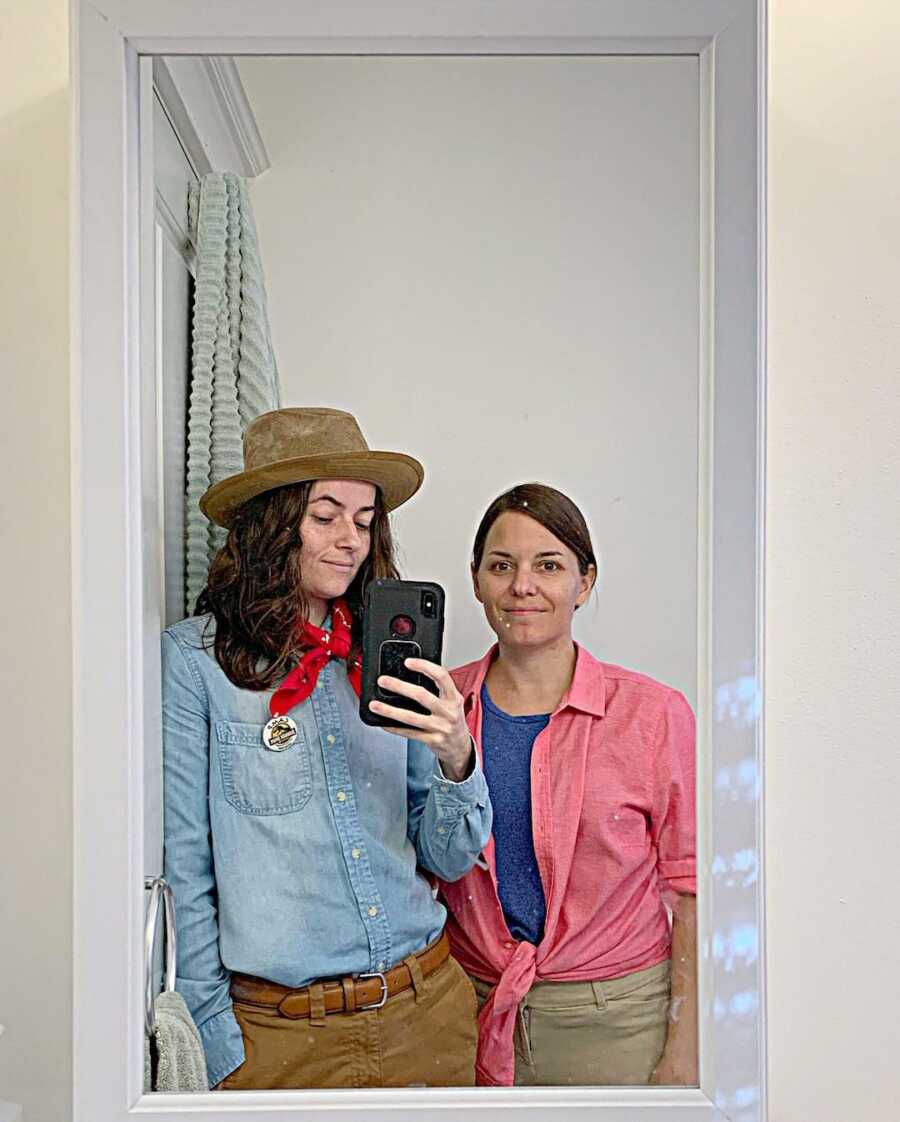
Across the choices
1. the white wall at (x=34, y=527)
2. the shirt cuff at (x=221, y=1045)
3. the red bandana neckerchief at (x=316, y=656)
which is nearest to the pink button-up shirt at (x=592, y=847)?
the red bandana neckerchief at (x=316, y=656)

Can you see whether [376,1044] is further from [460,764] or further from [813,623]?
[813,623]

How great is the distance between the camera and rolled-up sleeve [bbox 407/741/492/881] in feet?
3.56

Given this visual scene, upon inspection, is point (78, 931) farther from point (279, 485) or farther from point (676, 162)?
point (676, 162)

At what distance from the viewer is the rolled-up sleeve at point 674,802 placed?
43.2 inches

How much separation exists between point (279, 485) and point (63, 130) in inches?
16.5

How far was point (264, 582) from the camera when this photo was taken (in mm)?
1088

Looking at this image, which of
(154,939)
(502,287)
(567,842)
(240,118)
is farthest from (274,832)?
(240,118)

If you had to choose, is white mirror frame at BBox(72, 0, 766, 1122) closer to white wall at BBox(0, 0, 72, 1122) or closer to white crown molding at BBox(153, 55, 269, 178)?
white crown molding at BBox(153, 55, 269, 178)

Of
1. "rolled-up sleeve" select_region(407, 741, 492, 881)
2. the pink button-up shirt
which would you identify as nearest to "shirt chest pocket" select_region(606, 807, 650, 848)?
the pink button-up shirt

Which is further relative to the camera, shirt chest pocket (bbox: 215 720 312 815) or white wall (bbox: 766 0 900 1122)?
white wall (bbox: 766 0 900 1122)

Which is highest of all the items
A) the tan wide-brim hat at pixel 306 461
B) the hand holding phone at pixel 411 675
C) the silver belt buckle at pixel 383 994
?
the tan wide-brim hat at pixel 306 461

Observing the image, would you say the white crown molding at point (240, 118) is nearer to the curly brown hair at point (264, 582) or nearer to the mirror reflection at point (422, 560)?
the mirror reflection at point (422, 560)

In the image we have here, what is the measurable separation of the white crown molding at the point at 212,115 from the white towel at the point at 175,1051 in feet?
2.41

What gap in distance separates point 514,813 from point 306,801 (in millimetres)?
184
